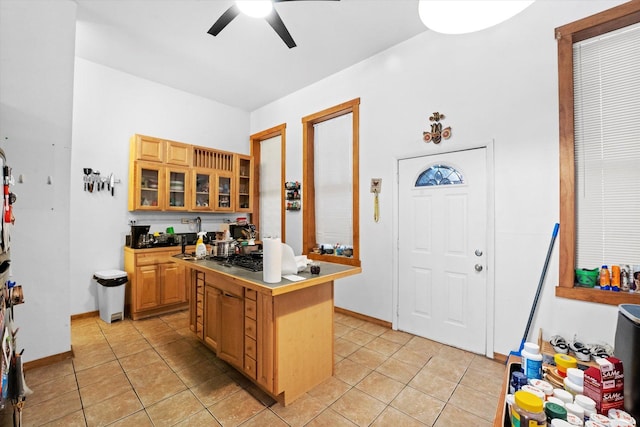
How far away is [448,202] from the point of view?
297 cm

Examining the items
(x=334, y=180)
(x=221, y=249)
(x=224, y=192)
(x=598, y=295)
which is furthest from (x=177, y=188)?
(x=598, y=295)

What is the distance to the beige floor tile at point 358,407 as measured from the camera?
188 cm

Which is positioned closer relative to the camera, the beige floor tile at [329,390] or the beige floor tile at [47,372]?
the beige floor tile at [329,390]

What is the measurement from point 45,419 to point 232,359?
3.96ft

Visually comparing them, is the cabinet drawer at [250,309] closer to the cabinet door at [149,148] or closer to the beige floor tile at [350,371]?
the beige floor tile at [350,371]

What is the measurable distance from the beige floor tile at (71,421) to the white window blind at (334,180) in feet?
10.2

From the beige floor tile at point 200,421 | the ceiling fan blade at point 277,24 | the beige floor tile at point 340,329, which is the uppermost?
the ceiling fan blade at point 277,24

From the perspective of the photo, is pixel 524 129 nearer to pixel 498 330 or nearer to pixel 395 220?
pixel 395 220

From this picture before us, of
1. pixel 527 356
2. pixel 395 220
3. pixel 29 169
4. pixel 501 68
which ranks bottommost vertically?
pixel 527 356

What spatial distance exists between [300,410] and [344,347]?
3.34 ft

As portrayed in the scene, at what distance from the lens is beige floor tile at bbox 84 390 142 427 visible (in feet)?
6.02

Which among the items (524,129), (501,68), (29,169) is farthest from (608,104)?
(29,169)

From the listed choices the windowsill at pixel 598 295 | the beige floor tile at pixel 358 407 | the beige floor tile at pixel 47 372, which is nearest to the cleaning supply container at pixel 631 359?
the beige floor tile at pixel 358 407

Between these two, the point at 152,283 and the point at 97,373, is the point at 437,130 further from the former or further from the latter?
the point at 152,283
